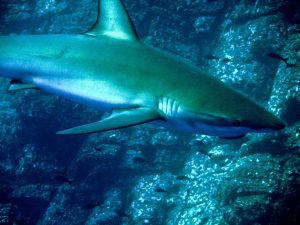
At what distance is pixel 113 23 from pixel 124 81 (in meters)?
0.93

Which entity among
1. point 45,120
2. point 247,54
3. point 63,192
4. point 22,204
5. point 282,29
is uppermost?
point 282,29

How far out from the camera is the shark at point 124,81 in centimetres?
242

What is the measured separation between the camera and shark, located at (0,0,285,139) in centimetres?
242

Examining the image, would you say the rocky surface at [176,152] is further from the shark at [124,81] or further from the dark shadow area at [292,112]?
the shark at [124,81]

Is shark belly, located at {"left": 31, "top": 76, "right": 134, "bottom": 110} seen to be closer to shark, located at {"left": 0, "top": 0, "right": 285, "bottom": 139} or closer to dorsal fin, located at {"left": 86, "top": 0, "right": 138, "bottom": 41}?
shark, located at {"left": 0, "top": 0, "right": 285, "bottom": 139}

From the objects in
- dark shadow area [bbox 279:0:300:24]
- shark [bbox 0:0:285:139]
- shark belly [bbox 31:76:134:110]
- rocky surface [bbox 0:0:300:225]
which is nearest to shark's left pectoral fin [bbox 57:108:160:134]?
shark [bbox 0:0:285:139]

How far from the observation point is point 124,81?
282 cm

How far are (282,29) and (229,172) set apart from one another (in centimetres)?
589

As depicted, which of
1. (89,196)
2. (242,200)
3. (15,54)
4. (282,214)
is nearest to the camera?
(15,54)

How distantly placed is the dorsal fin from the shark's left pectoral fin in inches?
41.7

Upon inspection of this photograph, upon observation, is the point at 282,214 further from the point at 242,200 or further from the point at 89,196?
the point at 89,196

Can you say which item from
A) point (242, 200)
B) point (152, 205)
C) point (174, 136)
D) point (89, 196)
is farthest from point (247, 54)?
point (89, 196)

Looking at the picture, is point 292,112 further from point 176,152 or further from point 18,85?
point 18,85

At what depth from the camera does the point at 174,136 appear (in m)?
10.1
